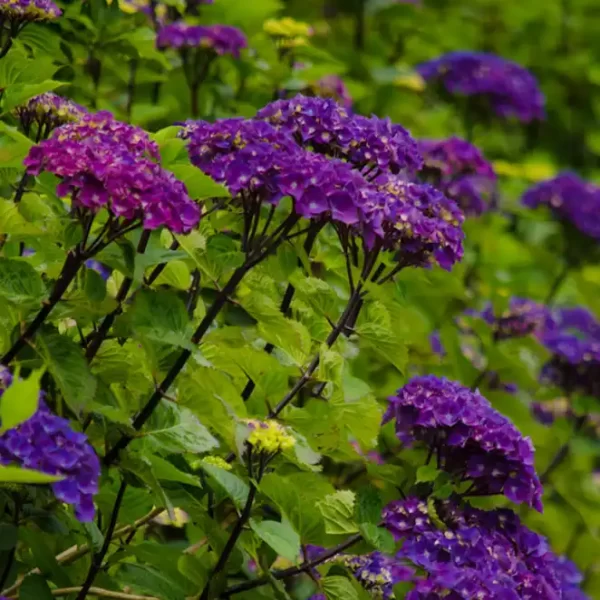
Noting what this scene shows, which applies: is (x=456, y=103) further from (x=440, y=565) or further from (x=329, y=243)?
(x=440, y=565)

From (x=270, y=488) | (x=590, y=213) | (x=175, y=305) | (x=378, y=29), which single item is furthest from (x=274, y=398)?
(x=378, y=29)

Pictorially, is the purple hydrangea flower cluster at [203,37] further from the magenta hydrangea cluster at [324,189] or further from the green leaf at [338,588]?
the green leaf at [338,588]

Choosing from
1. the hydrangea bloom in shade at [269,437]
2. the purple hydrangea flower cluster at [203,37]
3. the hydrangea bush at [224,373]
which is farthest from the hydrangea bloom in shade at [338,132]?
the purple hydrangea flower cluster at [203,37]

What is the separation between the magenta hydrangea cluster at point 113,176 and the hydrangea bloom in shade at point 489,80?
2.94 metres

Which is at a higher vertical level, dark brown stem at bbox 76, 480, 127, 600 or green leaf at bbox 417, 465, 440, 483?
green leaf at bbox 417, 465, 440, 483

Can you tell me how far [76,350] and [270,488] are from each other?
16.3 inches

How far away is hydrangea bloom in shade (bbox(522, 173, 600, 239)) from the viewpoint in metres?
4.61

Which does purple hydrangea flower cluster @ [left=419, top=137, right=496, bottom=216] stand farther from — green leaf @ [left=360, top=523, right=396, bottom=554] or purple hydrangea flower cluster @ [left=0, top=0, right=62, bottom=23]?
green leaf @ [left=360, top=523, right=396, bottom=554]

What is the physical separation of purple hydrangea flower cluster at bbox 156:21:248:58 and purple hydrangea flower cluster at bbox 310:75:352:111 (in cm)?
27

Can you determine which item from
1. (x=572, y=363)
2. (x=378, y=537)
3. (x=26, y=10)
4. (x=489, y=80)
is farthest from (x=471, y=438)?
(x=489, y=80)

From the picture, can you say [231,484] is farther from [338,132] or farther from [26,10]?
[26,10]

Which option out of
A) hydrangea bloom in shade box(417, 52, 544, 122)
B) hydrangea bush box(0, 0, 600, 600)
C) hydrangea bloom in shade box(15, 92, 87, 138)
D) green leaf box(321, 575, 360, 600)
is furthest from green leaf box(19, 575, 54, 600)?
hydrangea bloom in shade box(417, 52, 544, 122)

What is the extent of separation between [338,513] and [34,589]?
0.54 m

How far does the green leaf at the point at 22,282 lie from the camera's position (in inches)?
72.2
